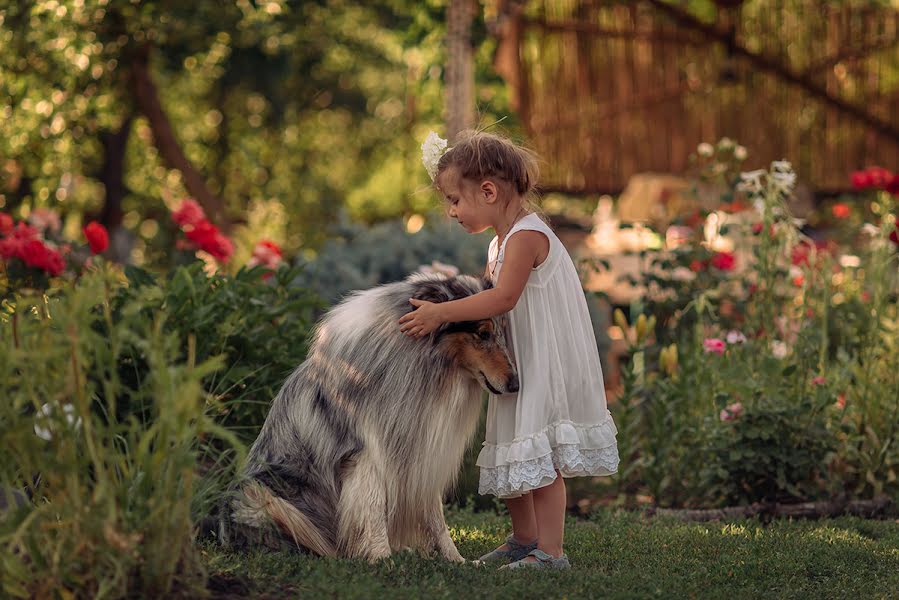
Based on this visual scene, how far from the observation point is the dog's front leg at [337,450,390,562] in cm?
378

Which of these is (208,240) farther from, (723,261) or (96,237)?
(723,261)

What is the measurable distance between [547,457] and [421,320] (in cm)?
71

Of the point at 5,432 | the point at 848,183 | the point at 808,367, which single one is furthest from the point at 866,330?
the point at 848,183

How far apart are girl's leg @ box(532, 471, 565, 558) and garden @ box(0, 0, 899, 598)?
17 cm

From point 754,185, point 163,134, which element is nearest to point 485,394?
point 754,185

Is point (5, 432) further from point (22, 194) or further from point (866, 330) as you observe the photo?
point (22, 194)

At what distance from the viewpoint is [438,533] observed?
13.3ft

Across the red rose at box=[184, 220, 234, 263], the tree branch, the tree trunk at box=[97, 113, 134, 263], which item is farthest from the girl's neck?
the tree trunk at box=[97, 113, 134, 263]

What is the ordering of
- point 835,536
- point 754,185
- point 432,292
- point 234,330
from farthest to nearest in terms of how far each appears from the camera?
point 754,185
point 234,330
point 835,536
point 432,292

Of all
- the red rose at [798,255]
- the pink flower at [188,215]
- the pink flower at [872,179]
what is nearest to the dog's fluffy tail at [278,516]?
the pink flower at [188,215]

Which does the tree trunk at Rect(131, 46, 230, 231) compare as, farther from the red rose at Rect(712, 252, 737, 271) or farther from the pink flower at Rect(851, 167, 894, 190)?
the pink flower at Rect(851, 167, 894, 190)

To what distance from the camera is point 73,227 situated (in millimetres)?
14703

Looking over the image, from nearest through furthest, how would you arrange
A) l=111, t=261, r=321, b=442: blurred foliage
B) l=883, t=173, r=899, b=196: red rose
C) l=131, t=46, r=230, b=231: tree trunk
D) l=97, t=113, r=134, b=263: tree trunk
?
1. l=111, t=261, r=321, b=442: blurred foliage
2. l=883, t=173, r=899, b=196: red rose
3. l=131, t=46, r=230, b=231: tree trunk
4. l=97, t=113, r=134, b=263: tree trunk

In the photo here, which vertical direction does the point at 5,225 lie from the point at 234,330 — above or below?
above
